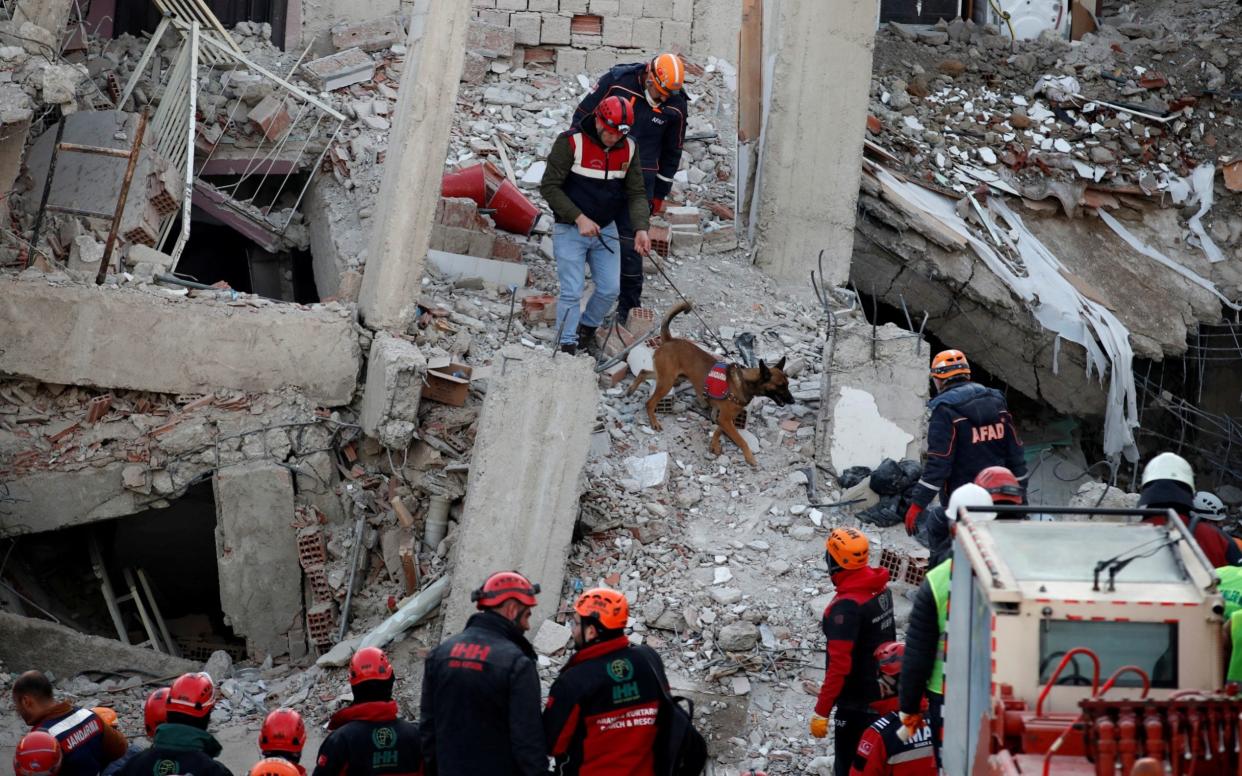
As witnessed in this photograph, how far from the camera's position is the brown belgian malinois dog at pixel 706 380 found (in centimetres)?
885

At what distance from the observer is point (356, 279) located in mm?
9672

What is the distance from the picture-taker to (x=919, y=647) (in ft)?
17.1

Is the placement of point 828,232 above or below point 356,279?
above

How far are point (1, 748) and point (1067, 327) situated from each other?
8.78 meters

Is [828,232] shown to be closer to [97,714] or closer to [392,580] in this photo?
[392,580]

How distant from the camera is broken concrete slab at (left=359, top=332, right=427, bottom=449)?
8672 millimetres

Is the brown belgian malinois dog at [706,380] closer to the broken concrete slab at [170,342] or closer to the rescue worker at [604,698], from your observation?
the broken concrete slab at [170,342]

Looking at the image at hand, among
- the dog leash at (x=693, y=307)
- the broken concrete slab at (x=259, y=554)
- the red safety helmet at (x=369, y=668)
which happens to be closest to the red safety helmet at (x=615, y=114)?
the dog leash at (x=693, y=307)

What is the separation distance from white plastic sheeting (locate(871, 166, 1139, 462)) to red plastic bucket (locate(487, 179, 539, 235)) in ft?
11.0

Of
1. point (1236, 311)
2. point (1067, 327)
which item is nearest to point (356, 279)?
point (1067, 327)

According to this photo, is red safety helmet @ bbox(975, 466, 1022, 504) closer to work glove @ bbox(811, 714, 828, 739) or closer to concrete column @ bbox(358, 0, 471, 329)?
work glove @ bbox(811, 714, 828, 739)

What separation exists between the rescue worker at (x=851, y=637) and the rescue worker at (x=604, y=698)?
0.88m

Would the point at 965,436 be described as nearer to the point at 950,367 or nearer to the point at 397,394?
the point at 950,367

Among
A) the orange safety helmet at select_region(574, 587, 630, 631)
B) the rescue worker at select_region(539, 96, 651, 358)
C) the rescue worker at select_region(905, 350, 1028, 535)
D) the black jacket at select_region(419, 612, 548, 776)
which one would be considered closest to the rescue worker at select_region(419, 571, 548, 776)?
the black jacket at select_region(419, 612, 548, 776)
